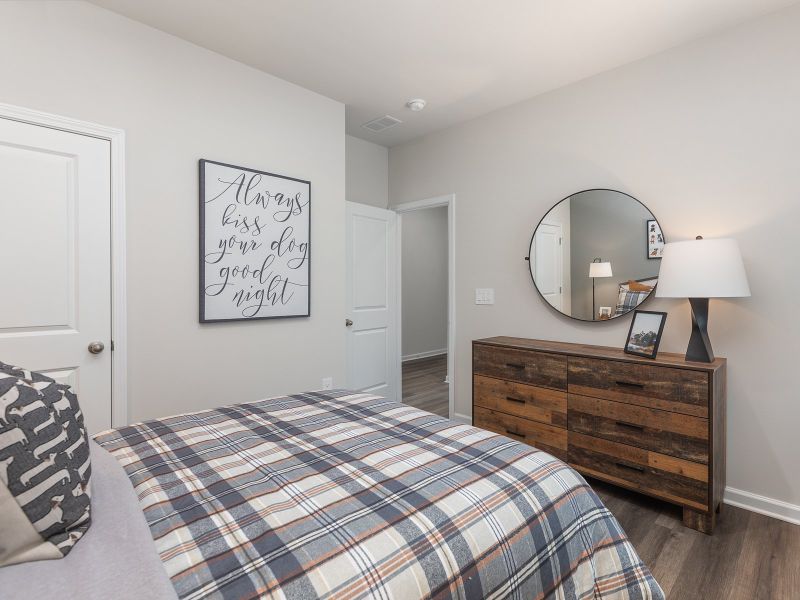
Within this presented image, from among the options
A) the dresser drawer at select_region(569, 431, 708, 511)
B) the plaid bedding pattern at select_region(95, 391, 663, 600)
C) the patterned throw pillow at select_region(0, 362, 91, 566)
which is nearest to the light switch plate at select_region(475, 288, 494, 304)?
the dresser drawer at select_region(569, 431, 708, 511)

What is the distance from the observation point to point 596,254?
2885 millimetres

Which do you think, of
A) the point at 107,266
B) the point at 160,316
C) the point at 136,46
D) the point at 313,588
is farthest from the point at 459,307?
the point at 313,588

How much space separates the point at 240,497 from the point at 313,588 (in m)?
0.36

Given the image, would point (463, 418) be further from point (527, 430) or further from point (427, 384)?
point (427, 384)

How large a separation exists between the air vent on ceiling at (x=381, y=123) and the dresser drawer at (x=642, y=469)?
9.18ft

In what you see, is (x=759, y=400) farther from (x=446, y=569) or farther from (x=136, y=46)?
(x=136, y=46)

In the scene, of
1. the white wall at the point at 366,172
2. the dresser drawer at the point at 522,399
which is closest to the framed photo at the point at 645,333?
the dresser drawer at the point at 522,399

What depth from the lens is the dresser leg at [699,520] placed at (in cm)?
205

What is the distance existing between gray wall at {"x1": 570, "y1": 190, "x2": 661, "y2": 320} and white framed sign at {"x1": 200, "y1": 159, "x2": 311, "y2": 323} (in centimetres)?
193

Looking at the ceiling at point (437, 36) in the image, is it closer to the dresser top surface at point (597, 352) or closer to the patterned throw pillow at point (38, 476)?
the dresser top surface at point (597, 352)

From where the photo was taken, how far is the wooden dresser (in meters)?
2.07

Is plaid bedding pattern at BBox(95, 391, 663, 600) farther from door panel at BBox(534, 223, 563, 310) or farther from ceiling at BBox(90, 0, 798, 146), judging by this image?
ceiling at BBox(90, 0, 798, 146)

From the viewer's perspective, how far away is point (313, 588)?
743mm

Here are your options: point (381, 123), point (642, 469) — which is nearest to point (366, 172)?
point (381, 123)
